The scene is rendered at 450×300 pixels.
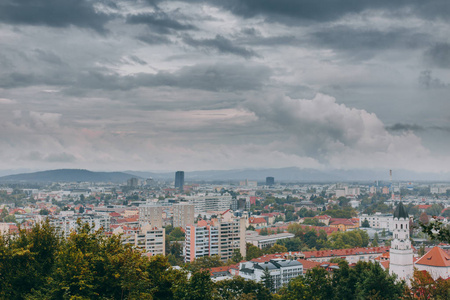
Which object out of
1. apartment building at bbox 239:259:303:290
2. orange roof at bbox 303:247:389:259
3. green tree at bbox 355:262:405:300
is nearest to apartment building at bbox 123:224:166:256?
orange roof at bbox 303:247:389:259

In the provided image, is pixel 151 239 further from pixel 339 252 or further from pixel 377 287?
pixel 377 287

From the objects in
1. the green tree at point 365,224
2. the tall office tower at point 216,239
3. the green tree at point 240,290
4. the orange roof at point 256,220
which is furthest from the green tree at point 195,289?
the orange roof at point 256,220

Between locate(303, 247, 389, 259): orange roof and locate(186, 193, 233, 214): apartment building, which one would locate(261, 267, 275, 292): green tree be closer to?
locate(303, 247, 389, 259): orange roof

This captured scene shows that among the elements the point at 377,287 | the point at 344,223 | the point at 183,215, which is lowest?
the point at 344,223

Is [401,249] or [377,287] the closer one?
[377,287]

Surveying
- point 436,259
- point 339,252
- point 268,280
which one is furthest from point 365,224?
point 268,280

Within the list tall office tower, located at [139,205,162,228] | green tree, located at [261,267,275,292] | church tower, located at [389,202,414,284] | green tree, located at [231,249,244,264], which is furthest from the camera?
tall office tower, located at [139,205,162,228]
